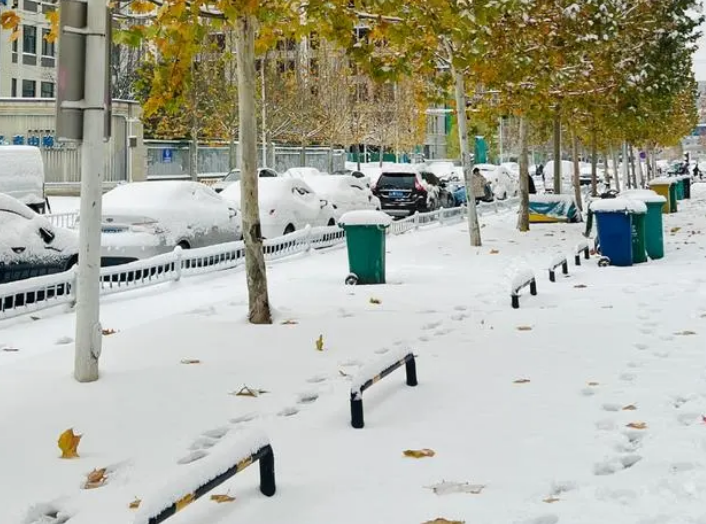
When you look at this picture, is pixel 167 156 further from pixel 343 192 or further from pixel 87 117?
pixel 87 117

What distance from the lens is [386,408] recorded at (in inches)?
255

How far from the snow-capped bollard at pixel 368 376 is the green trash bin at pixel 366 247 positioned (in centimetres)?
644

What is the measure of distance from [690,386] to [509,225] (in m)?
19.4

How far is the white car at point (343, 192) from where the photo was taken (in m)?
24.2

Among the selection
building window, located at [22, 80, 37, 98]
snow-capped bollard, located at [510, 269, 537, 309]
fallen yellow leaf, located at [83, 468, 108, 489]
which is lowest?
fallen yellow leaf, located at [83, 468, 108, 489]

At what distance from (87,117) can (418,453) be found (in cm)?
381

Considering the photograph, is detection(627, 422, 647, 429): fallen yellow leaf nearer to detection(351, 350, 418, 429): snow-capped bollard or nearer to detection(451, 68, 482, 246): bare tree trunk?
detection(351, 350, 418, 429): snow-capped bollard

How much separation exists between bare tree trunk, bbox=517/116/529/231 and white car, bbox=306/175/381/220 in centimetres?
430

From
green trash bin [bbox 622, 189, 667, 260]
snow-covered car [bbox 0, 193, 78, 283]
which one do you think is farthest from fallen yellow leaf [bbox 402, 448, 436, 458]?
green trash bin [bbox 622, 189, 667, 260]

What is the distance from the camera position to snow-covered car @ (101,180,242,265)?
14.2 metres

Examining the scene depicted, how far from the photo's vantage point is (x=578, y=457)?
5180 millimetres

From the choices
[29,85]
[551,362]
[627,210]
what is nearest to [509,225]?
[627,210]

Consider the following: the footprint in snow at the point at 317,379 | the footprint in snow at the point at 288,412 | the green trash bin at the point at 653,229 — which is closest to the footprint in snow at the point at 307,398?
the footprint in snow at the point at 288,412

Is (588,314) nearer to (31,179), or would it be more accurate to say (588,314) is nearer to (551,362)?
(551,362)
